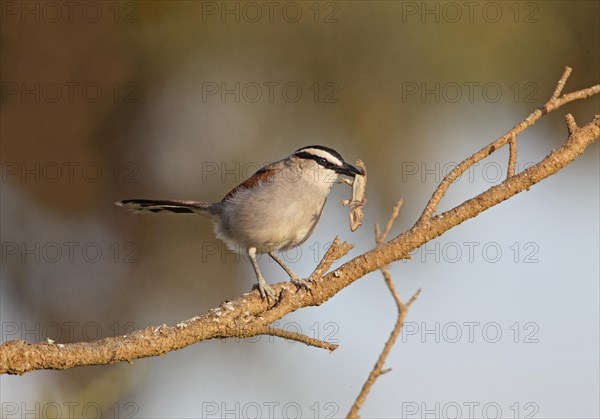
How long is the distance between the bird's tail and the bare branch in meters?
2.02

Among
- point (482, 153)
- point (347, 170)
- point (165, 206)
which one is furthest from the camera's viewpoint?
point (165, 206)

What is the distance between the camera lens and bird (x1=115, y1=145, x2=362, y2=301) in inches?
174

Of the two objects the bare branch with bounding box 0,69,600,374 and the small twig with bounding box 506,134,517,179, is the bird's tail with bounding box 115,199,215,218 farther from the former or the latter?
the small twig with bounding box 506,134,517,179

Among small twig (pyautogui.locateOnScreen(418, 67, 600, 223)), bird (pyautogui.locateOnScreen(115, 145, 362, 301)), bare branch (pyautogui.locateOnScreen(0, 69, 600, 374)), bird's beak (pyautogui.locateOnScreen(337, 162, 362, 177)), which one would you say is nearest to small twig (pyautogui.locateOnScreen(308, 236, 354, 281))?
bare branch (pyautogui.locateOnScreen(0, 69, 600, 374))

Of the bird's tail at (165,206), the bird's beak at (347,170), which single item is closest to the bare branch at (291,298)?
the bird's beak at (347,170)

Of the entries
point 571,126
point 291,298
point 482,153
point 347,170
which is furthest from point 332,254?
point 347,170

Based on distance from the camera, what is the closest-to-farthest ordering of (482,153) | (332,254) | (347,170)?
(482,153) → (332,254) → (347,170)

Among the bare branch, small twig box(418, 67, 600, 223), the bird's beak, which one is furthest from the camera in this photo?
the bird's beak

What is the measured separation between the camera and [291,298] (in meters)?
2.82

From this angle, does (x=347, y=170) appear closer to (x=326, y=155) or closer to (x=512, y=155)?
(x=326, y=155)

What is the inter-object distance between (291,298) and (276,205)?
164cm

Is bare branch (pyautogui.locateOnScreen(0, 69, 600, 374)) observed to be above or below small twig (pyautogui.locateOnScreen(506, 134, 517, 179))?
below

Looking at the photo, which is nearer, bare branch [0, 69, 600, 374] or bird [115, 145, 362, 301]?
bare branch [0, 69, 600, 374]

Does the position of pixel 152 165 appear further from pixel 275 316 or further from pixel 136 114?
pixel 275 316
